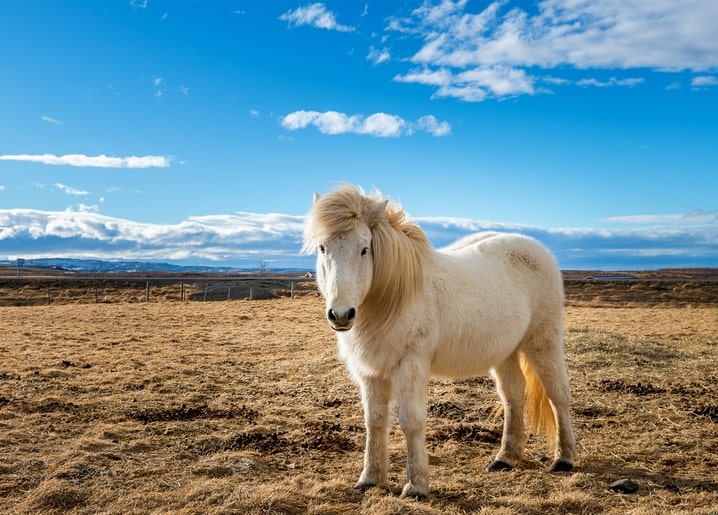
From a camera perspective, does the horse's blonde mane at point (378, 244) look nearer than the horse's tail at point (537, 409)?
Yes

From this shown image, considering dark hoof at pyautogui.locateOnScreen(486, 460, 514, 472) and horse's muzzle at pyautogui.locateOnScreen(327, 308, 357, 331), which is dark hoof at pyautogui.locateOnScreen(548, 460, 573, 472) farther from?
horse's muzzle at pyautogui.locateOnScreen(327, 308, 357, 331)

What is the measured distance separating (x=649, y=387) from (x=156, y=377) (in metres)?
6.66

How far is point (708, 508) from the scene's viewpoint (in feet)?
12.3

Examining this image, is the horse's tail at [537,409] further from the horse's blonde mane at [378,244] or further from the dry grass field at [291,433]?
the horse's blonde mane at [378,244]

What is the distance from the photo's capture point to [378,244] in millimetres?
3859

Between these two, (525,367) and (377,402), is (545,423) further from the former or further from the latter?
(377,402)

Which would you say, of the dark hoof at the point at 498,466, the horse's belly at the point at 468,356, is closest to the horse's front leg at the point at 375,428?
the horse's belly at the point at 468,356

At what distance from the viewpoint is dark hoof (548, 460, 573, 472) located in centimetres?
468

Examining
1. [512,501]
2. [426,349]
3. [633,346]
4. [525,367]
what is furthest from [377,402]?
[633,346]

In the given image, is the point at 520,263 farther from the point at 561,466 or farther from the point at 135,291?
the point at 135,291

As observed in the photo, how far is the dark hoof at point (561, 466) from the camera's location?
468cm

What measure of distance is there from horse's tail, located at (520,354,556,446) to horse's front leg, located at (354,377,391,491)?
159 cm

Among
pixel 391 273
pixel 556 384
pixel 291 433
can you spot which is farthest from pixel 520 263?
pixel 291 433

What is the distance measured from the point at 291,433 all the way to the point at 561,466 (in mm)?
2495
